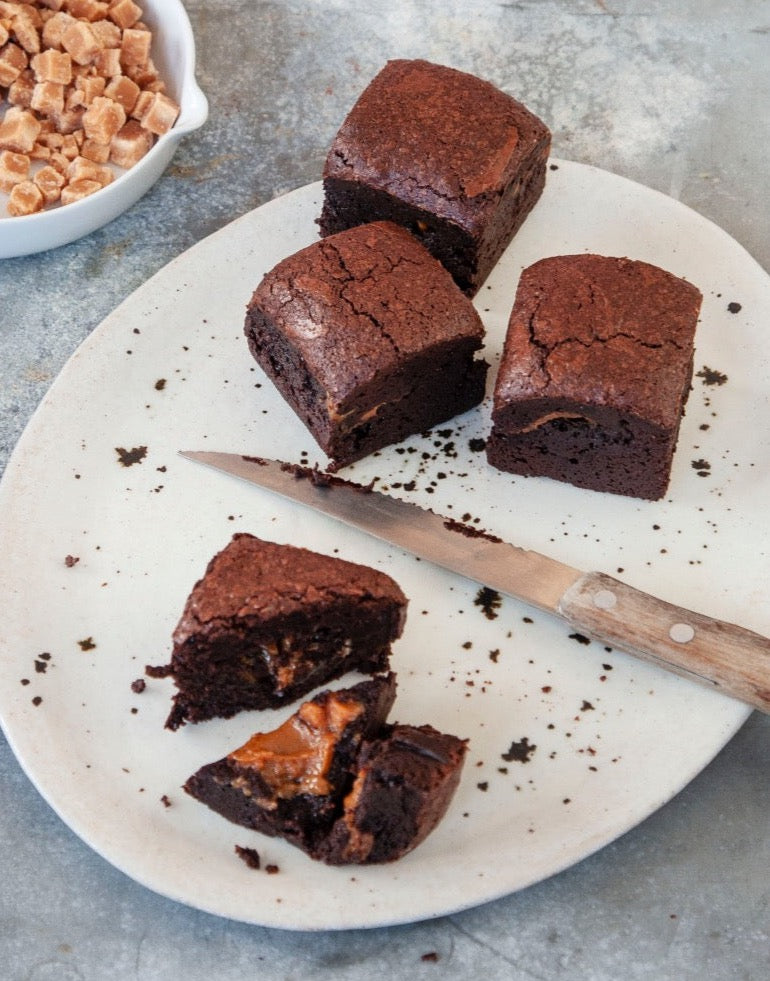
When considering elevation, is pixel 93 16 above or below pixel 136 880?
above

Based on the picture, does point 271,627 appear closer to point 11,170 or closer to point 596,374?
point 596,374

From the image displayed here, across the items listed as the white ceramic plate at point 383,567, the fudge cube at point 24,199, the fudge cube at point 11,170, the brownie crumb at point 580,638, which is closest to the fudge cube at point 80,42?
the fudge cube at point 11,170

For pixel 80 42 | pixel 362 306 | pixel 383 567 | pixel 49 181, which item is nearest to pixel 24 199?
pixel 49 181

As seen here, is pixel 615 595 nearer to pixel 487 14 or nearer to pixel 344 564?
pixel 344 564

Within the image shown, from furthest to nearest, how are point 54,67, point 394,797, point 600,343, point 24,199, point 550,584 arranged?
1. point 54,67
2. point 24,199
3. point 600,343
4. point 550,584
5. point 394,797

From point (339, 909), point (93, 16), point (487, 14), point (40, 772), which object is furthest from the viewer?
point (487, 14)

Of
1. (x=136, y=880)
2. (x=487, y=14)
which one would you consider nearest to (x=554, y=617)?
(x=136, y=880)

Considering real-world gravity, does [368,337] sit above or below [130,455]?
above

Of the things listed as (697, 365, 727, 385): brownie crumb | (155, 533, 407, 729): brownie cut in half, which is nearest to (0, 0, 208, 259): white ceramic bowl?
(155, 533, 407, 729): brownie cut in half
